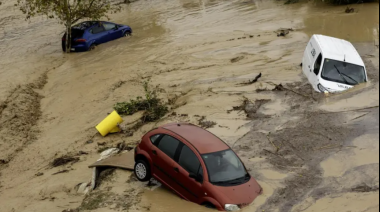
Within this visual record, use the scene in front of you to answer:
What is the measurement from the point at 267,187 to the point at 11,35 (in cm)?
2122

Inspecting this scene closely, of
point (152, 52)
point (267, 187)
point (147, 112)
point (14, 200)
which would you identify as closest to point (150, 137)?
point (267, 187)

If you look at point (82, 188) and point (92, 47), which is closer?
point (82, 188)

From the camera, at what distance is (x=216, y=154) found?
34.2 feet

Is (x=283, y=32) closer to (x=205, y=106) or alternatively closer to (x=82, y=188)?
(x=205, y=106)

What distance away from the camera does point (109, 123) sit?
14.9 meters

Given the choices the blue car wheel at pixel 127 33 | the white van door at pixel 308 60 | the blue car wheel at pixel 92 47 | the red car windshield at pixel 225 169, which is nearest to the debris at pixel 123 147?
the red car windshield at pixel 225 169

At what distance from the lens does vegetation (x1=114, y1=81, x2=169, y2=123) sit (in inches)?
628

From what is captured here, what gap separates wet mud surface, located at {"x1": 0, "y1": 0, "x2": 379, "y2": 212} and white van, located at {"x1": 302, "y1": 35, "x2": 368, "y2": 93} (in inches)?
13.0

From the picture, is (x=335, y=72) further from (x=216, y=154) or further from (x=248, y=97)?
(x=216, y=154)

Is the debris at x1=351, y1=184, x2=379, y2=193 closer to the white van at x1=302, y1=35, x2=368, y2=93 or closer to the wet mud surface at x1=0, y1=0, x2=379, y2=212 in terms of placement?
the wet mud surface at x1=0, y1=0, x2=379, y2=212

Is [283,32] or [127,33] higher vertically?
[127,33]

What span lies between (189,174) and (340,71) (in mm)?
7332

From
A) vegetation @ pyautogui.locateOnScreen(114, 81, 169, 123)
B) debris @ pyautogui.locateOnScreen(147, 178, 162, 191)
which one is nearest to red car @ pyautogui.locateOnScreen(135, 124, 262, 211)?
debris @ pyautogui.locateOnScreen(147, 178, 162, 191)

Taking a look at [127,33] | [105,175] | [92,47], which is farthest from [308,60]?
[127,33]
